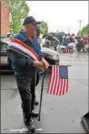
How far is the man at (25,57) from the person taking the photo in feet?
18.6

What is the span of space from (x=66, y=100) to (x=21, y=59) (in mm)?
3028

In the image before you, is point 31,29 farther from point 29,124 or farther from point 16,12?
point 16,12

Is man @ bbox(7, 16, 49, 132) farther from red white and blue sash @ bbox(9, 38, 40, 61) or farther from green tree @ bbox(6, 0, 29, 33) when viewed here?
green tree @ bbox(6, 0, 29, 33)

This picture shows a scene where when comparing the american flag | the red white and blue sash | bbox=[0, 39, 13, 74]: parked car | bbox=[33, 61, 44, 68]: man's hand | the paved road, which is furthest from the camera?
bbox=[0, 39, 13, 74]: parked car

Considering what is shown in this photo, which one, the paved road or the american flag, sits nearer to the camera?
the american flag

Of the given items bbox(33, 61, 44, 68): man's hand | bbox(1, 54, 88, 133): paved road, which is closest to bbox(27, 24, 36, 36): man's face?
bbox(33, 61, 44, 68): man's hand

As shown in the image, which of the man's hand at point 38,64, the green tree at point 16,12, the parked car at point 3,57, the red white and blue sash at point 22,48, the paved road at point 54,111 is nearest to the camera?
the man's hand at point 38,64

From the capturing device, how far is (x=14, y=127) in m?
6.14

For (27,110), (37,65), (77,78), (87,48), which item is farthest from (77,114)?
(87,48)

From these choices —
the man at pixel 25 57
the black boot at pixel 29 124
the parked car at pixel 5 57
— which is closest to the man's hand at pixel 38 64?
the man at pixel 25 57

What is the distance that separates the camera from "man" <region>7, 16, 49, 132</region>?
5.66 meters

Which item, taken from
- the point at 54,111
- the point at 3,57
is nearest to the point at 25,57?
the point at 54,111

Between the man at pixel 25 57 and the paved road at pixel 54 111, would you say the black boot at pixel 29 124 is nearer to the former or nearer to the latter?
the man at pixel 25 57

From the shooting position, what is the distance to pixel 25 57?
5.69 m
